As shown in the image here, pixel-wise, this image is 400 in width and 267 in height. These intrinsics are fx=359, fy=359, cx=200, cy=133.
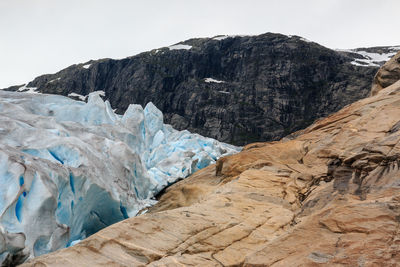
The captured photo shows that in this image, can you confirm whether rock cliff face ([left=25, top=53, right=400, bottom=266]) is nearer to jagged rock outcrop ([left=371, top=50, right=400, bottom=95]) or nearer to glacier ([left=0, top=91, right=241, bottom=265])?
glacier ([left=0, top=91, right=241, bottom=265])

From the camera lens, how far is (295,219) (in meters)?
7.91

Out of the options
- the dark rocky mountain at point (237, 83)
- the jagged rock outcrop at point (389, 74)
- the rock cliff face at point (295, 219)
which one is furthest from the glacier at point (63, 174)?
the dark rocky mountain at point (237, 83)

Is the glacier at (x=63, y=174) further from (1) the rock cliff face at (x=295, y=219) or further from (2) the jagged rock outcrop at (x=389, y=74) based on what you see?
(2) the jagged rock outcrop at (x=389, y=74)

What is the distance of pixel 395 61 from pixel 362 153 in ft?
29.5

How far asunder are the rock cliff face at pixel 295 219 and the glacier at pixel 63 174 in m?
2.73

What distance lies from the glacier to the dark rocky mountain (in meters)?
48.1

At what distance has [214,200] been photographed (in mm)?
9133

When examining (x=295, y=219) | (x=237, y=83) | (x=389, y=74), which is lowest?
(x=295, y=219)

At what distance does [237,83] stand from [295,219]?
71.8 metres

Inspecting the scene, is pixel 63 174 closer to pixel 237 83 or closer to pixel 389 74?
pixel 389 74

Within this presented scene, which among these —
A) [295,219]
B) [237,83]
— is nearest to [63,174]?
[295,219]

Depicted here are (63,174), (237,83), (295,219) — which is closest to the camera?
(295,219)

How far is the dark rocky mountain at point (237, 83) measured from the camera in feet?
235

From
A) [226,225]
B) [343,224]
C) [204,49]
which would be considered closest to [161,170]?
[226,225]
